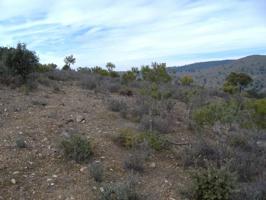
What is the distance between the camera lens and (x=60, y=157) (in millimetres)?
7098

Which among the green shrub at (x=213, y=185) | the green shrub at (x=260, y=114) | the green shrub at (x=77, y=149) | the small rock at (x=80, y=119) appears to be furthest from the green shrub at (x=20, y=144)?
the green shrub at (x=260, y=114)

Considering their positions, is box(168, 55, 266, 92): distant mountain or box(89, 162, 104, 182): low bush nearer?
box(89, 162, 104, 182): low bush

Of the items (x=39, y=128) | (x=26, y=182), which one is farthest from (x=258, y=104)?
(x=26, y=182)

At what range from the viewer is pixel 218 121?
9.05 m

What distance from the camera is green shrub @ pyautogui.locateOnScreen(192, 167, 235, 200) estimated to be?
5566 millimetres

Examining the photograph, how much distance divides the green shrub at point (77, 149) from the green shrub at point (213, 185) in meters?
2.28

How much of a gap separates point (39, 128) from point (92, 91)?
276 inches

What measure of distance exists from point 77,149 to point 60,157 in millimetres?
391

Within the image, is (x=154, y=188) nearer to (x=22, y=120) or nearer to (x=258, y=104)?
(x=22, y=120)

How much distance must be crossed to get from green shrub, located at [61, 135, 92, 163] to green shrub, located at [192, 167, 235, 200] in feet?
7.47

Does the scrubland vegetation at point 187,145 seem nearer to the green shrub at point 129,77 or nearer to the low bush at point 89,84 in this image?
the low bush at point 89,84

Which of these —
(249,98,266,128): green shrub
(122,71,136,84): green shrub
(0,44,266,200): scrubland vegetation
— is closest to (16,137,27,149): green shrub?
(0,44,266,200): scrubland vegetation

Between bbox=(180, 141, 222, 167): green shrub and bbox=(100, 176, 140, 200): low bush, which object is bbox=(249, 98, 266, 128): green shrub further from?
bbox=(100, 176, 140, 200): low bush

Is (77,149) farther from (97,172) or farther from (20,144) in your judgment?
(20,144)
